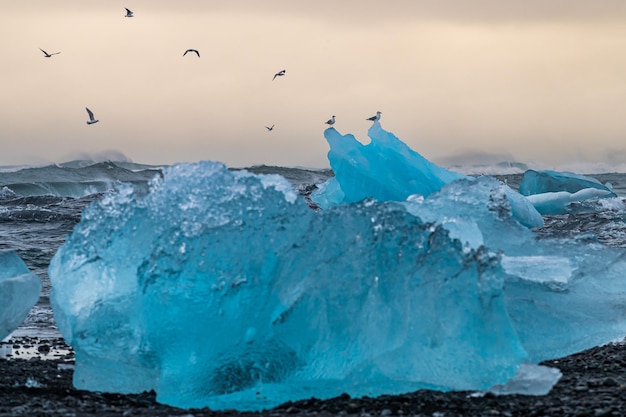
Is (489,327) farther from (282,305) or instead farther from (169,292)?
(169,292)

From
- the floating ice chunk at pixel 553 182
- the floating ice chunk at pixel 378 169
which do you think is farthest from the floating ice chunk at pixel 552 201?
the floating ice chunk at pixel 378 169

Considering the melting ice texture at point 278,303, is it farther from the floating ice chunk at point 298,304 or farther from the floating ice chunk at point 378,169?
the floating ice chunk at point 378,169

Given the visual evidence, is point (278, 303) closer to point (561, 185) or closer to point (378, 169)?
point (378, 169)

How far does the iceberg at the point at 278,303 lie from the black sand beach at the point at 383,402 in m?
0.12

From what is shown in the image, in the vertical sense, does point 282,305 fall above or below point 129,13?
below

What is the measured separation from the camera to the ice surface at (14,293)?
23.7 feet

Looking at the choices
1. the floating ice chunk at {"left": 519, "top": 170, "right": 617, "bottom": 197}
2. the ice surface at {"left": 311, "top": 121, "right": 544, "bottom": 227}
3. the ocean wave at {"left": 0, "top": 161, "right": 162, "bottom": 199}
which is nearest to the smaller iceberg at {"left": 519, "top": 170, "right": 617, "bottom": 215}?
the floating ice chunk at {"left": 519, "top": 170, "right": 617, "bottom": 197}

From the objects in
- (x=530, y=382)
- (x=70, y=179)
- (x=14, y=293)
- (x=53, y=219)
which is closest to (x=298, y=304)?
(x=530, y=382)

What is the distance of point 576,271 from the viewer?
6949 millimetres

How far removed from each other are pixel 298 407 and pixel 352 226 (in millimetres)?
1193

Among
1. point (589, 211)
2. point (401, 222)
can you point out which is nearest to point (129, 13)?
point (589, 211)

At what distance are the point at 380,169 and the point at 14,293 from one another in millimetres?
5815

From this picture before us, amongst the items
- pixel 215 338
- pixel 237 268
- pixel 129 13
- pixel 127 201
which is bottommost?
pixel 215 338

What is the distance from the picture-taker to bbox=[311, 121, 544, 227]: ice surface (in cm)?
1183
